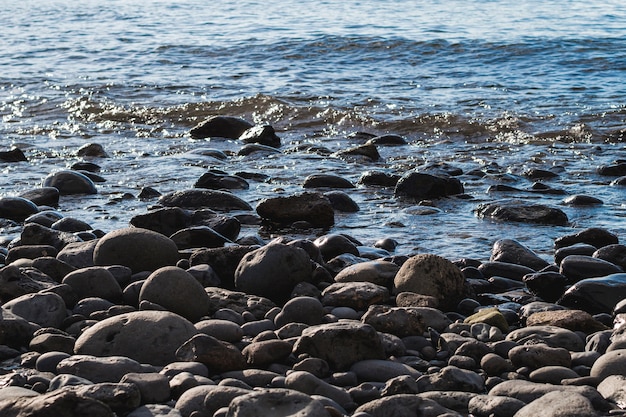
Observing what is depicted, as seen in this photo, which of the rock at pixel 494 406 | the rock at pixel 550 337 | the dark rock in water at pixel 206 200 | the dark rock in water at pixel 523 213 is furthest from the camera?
the dark rock in water at pixel 206 200

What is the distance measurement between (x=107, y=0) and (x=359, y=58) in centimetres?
1352

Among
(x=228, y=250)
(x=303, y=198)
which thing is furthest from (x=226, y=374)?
(x=303, y=198)

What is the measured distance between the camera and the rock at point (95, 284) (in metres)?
4.40

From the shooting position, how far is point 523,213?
622 centimetres

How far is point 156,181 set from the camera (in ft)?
25.0

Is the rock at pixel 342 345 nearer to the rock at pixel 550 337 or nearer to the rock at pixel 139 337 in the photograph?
the rock at pixel 139 337

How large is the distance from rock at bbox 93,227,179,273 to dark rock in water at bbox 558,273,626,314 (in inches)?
84.7

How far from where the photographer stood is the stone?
13.5 ft

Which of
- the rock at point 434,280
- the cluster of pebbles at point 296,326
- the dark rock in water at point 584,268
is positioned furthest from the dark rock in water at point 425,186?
the rock at point 434,280

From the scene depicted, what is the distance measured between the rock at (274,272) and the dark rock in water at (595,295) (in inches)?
53.7

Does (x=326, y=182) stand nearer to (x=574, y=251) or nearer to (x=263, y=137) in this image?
(x=263, y=137)

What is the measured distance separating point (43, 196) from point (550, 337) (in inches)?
171

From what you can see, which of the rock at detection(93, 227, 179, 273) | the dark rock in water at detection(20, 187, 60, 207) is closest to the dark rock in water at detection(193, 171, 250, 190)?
the dark rock in water at detection(20, 187, 60, 207)

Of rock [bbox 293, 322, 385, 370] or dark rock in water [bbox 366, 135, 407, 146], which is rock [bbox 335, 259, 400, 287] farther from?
dark rock in water [bbox 366, 135, 407, 146]
